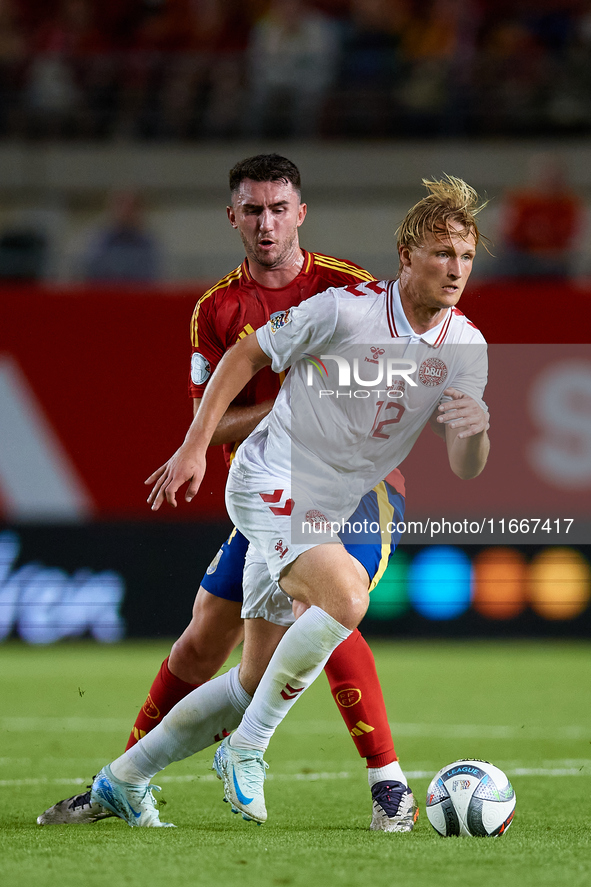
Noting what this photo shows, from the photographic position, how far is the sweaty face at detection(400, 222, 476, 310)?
375 centimetres

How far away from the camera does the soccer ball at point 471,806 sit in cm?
367

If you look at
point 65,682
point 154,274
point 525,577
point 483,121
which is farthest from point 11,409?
point 483,121

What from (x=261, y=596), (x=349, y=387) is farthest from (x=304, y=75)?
(x=261, y=596)

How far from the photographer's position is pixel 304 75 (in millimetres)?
10688

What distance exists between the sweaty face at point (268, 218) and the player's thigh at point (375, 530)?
0.88m

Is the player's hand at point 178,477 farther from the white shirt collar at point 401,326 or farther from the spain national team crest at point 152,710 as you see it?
the spain national team crest at point 152,710

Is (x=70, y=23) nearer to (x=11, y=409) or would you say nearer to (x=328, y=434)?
(x=11, y=409)

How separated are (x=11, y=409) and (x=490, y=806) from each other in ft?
20.6

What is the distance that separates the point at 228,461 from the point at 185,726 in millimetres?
999

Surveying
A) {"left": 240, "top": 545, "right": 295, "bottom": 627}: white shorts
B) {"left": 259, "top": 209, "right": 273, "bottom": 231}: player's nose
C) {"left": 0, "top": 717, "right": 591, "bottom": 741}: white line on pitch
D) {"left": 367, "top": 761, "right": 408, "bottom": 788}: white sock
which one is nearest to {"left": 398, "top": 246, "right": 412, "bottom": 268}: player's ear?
{"left": 259, "top": 209, "right": 273, "bottom": 231}: player's nose

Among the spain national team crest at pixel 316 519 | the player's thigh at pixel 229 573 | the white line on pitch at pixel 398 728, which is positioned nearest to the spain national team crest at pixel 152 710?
the player's thigh at pixel 229 573

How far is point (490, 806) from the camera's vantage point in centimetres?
368

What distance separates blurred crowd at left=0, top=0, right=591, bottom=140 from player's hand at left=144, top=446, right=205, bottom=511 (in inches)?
301

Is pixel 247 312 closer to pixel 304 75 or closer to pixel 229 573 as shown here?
pixel 229 573
